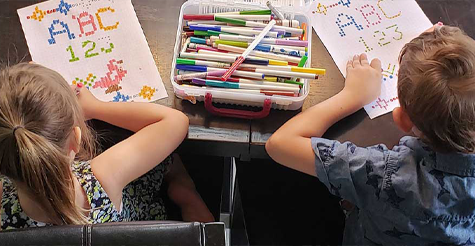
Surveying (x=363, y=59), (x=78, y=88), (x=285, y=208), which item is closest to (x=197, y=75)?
(x=78, y=88)

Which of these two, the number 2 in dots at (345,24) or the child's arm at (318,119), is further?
the number 2 in dots at (345,24)

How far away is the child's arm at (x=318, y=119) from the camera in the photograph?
2.78 feet

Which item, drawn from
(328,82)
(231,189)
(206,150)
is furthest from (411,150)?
(231,189)

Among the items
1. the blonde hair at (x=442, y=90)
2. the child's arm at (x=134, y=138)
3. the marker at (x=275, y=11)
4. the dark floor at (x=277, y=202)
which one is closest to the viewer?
the blonde hair at (x=442, y=90)

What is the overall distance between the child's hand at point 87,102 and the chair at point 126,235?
33cm

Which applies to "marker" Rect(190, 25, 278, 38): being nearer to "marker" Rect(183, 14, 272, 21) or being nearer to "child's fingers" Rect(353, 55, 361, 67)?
"marker" Rect(183, 14, 272, 21)

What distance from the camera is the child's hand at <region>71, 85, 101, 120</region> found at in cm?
88

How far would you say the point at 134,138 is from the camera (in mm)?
862

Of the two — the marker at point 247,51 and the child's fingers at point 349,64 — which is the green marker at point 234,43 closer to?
the marker at point 247,51

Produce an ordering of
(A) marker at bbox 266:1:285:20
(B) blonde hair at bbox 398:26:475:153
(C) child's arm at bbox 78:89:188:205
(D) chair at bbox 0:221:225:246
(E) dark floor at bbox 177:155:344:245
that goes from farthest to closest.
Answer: (E) dark floor at bbox 177:155:344:245 → (A) marker at bbox 266:1:285:20 → (C) child's arm at bbox 78:89:188:205 → (B) blonde hair at bbox 398:26:475:153 → (D) chair at bbox 0:221:225:246

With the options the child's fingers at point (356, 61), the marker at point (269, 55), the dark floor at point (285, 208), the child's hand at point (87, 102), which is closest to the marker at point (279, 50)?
the marker at point (269, 55)

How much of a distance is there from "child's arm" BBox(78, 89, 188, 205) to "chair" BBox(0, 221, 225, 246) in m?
0.24

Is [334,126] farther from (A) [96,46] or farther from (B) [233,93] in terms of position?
(A) [96,46]

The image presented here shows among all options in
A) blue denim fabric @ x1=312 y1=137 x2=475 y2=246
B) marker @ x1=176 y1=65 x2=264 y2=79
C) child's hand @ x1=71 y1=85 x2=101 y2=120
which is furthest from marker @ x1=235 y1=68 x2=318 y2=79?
child's hand @ x1=71 y1=85 x2=101 y2=120
